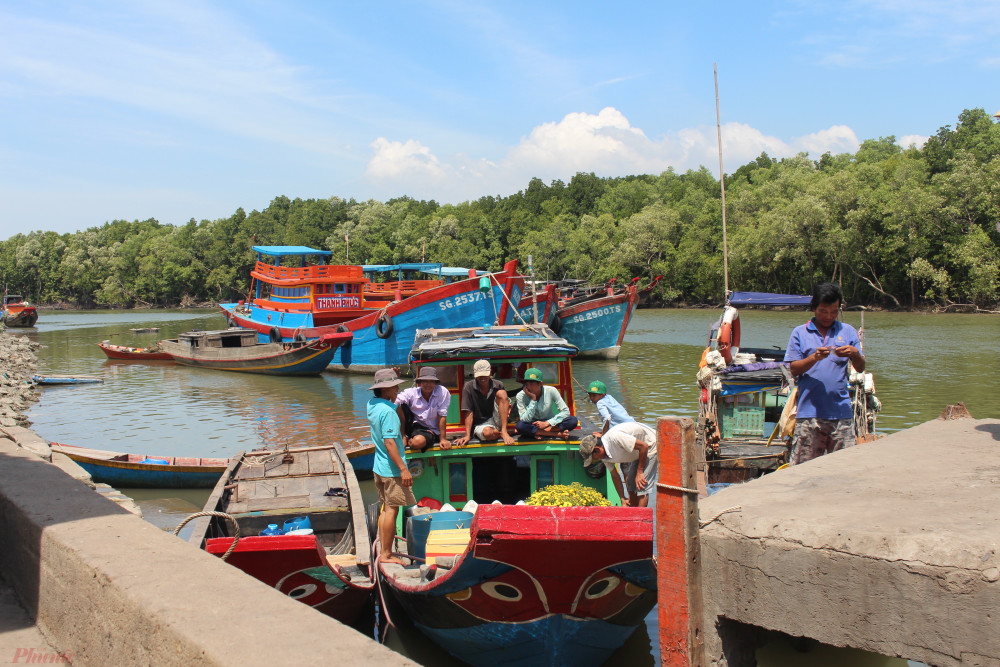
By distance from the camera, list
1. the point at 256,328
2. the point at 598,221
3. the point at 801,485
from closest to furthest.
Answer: the point at 801,485
the point at 256,328
the point at 598,221

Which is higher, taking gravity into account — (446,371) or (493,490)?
(446,371)

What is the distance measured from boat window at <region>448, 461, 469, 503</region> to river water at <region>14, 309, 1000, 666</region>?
4.46 feet

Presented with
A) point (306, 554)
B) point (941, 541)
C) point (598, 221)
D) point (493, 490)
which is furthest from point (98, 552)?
point (598, 221)

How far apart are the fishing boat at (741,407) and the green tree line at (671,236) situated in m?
3.70

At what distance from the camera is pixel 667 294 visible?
68500 mm

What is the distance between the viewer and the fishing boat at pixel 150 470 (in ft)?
37.5

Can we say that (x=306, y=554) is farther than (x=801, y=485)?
Yes

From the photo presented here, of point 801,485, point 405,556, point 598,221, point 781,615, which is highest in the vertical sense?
point 598,221

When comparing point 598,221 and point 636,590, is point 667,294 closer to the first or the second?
point 598,221

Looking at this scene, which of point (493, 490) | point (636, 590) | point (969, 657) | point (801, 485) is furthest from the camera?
point (493, 490)

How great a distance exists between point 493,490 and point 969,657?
Result: 5.47 m

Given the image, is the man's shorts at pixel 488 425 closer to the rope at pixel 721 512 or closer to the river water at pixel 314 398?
the river water at pixel 314 398

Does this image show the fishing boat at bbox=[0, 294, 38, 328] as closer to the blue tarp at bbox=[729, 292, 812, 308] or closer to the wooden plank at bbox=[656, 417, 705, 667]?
the blue tarp at bbox=[729, 292, 812, 308]

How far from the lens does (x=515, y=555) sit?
506 centimetres
